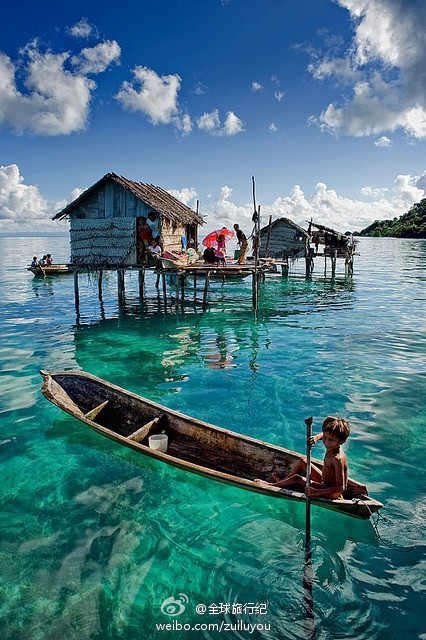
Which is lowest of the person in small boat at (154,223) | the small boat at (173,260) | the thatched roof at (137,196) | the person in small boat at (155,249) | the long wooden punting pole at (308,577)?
the long wooden punting pole at (308,577)

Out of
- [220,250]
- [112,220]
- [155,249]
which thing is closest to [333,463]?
[155,249]

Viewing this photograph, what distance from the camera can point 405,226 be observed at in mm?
134375

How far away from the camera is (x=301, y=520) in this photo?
648cm

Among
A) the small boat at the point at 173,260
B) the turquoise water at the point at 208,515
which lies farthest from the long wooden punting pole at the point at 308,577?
the small boat at the point at 173,260

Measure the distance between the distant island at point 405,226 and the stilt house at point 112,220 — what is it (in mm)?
122824

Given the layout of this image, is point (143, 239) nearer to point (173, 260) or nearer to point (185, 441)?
point (173, 260)

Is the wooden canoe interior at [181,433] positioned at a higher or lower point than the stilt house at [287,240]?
lower

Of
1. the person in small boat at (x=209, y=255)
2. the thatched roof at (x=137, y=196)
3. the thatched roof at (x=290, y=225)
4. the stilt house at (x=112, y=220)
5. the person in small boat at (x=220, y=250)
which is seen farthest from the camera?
the thatched roof at (x=290, y=225)

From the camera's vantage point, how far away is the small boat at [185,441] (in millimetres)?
5695

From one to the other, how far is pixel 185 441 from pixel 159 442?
499 mm

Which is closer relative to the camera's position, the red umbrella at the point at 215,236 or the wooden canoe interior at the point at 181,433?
the wooden canoe interior at the point at 181,433

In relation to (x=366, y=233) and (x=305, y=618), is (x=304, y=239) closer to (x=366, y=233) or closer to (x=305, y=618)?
(x=305, y=618)

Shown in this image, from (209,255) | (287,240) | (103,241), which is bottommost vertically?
(209,255)

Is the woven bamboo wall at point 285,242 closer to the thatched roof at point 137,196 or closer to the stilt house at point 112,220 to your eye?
the thatched roof at point 137,196
